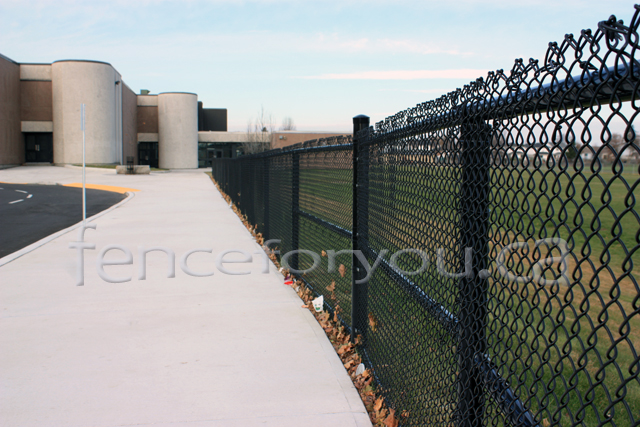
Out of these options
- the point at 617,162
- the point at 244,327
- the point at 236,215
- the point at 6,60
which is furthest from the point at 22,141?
the point at 617,162

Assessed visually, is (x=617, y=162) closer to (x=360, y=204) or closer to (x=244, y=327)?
(x=360, y=204)

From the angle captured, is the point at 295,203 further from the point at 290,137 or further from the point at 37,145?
the point at 290,137

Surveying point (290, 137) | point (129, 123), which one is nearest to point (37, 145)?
point (129, 123)

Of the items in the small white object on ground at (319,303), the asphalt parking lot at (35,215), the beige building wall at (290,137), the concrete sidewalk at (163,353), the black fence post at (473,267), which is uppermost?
the beige building wall at (290,137)

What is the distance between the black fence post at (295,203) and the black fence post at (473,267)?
13.9 feet

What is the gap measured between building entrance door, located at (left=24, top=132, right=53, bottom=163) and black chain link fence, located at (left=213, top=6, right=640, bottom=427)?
5581 centimetres

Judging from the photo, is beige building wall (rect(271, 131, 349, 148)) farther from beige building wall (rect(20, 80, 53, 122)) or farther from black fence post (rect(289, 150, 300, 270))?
black fence post (rect(289, 150, 300, 270))

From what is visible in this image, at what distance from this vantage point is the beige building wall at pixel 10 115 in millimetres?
48719

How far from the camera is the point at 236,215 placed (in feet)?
46.5

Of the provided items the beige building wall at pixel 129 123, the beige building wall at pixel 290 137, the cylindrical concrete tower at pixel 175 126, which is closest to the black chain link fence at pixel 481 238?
the beige building wall at pixel 129 123

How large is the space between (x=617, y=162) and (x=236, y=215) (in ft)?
43.6

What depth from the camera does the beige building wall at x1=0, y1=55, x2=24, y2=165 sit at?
48.7m

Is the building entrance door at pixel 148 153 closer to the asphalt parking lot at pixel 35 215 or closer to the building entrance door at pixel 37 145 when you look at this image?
the building entrance door at pixel 37 145

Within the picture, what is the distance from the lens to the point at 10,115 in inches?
1999
